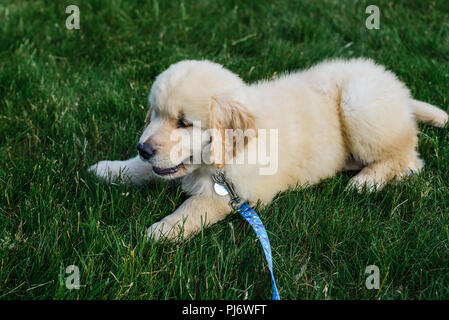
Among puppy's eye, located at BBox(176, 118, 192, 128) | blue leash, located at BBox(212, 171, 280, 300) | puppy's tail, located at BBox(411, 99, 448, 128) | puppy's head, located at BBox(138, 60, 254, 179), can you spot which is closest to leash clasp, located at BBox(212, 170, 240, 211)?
blue leash, located at BBox(212, 171, 280, 300)

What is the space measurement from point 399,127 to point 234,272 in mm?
1471

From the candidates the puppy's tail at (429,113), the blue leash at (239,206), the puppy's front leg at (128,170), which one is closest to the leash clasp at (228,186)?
the blue leash at (239,206)

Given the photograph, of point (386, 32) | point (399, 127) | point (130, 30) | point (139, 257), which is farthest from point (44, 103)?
point (386, 32)

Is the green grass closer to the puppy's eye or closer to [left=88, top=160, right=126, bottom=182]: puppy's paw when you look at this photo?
[left=88, top=160, right=126, bottom=182]: puppy's paw

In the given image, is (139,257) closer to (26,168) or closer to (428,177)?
(26,168)

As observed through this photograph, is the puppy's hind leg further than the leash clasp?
Yes

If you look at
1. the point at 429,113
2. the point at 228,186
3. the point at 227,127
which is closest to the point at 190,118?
the point at 227,127

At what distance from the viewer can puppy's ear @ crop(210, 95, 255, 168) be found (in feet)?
7.19

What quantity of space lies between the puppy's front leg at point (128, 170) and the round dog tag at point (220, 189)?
0.47m

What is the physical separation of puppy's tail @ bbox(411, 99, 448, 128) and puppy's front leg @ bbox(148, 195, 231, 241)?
4.86ft

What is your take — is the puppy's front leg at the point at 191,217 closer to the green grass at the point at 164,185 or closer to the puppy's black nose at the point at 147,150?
the green grass at the point at 164,185

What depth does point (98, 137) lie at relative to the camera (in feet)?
9.77

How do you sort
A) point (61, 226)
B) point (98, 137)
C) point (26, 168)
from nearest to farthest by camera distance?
point (61, 226), point (26, 168), point (98, 137)

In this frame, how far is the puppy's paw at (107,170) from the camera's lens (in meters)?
2.59
